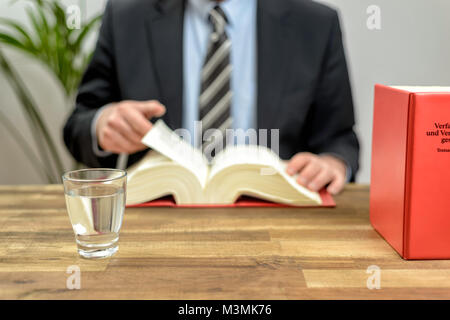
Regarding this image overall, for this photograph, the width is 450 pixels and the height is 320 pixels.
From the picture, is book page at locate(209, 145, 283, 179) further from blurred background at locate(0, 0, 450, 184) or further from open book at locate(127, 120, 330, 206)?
blurred background at locate(0, 0, 450, 184)

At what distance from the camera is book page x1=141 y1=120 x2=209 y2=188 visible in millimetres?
944

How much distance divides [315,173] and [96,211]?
562 millimetres

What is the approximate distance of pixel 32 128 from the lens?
2418 millimetres

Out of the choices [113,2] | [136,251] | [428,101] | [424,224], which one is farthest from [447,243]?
[113,2]

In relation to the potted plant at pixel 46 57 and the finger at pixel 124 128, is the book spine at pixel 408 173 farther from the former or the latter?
the potted plant at pixel 46 57

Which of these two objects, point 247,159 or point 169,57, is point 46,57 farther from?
point 247,159

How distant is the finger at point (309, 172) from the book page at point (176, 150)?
0.22 m

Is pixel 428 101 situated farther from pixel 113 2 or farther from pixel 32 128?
pixel 32 128

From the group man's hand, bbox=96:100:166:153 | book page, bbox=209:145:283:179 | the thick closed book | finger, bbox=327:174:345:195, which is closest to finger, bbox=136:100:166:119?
man's hand, bbox=96:100:166:153

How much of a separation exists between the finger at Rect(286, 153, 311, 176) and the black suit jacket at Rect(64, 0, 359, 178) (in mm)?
444

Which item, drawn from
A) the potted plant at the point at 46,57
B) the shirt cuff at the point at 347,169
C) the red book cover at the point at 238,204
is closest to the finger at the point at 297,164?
Answer: the red book cover at the point at 238,204

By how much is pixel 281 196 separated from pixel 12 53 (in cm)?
197

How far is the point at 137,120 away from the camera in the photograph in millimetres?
1048

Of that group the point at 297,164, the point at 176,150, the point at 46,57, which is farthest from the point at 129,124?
the point at 46,57
